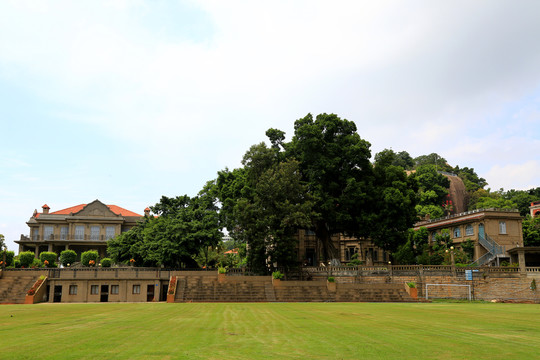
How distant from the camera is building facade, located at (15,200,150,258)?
240ft

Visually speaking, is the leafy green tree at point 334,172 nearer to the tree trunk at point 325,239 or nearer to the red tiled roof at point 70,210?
the tree trunk at point 325,239

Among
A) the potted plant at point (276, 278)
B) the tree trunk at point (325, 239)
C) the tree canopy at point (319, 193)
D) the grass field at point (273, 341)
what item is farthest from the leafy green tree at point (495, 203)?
the grass field at point (273, 341)

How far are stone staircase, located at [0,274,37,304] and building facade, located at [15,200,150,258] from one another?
31.2 meters

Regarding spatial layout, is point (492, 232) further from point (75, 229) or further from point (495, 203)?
point (75, 229)

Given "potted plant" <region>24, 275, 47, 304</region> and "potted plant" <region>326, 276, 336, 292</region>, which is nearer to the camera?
"potted plant" <region>24, 275, 47, 304</region>

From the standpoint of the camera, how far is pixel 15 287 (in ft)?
131

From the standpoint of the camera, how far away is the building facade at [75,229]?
73.0 metres

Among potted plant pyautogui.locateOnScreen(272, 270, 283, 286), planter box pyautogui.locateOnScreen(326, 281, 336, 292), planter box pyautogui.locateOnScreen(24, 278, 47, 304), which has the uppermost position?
potted plant pyautogui.locateOnScreen(272, 270, 283, 286)

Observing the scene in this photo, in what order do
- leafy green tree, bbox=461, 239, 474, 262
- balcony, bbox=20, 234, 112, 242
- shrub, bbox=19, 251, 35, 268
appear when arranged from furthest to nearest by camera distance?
balcony, bbox=20, 234, 112, 242 < leafy green tree, bbox=461, 239, 474, 262 < shrub, bbox=19, 251, 35, 268

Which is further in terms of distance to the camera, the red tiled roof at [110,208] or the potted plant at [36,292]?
the red tiled roof at [110,208]

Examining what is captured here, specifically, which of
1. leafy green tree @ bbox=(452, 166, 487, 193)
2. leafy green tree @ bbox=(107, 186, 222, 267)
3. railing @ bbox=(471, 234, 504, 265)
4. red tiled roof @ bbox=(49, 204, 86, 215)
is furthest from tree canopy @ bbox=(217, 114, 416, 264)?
leafy green tree @ bbox=(452, 166, 487, 193)

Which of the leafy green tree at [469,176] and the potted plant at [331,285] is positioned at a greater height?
the leafy green tree at [469,176]

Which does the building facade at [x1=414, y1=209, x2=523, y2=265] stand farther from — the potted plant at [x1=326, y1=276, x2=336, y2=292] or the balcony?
the balcony

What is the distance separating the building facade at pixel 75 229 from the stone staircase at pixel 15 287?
102 feet
